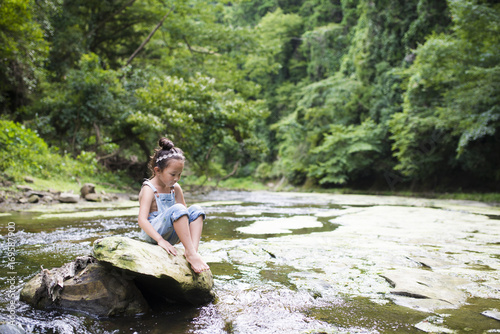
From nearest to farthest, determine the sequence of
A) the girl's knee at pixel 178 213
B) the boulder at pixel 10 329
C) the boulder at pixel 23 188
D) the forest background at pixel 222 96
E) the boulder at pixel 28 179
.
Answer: the boulder at pixel 10 329
the girl's knee at pixel 178 213
the boulder at pixel 23 188
the boulder at pixel 28 179
the forest background at pixel 222 96

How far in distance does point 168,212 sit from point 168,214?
0.01 metres

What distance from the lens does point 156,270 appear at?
1.61 metres

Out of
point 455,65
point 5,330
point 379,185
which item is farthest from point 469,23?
point 5,330

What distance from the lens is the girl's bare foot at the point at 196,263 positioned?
5.88 feet

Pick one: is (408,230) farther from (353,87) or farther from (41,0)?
(353,87)

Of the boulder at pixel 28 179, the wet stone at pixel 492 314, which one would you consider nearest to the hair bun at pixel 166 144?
the wet stone at pixel 492 314

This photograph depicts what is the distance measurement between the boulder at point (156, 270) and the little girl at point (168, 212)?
0.09 meters

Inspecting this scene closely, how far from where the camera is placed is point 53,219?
4.41 m

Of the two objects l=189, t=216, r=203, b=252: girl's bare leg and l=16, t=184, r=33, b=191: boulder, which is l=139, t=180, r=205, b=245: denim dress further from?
l=16, t=184, r=33, b=191: boulder

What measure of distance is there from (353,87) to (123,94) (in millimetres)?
11872

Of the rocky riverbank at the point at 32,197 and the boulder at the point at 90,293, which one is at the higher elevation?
the boulder at the point at 90,293

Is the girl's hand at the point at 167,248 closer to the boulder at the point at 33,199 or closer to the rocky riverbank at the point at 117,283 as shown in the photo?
the rocky riverbank at the point at 117,283

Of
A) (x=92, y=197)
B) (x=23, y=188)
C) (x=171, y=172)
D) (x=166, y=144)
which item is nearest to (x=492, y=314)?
(x=171, y=172)

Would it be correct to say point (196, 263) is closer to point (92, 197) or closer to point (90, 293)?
point (90, 293)
